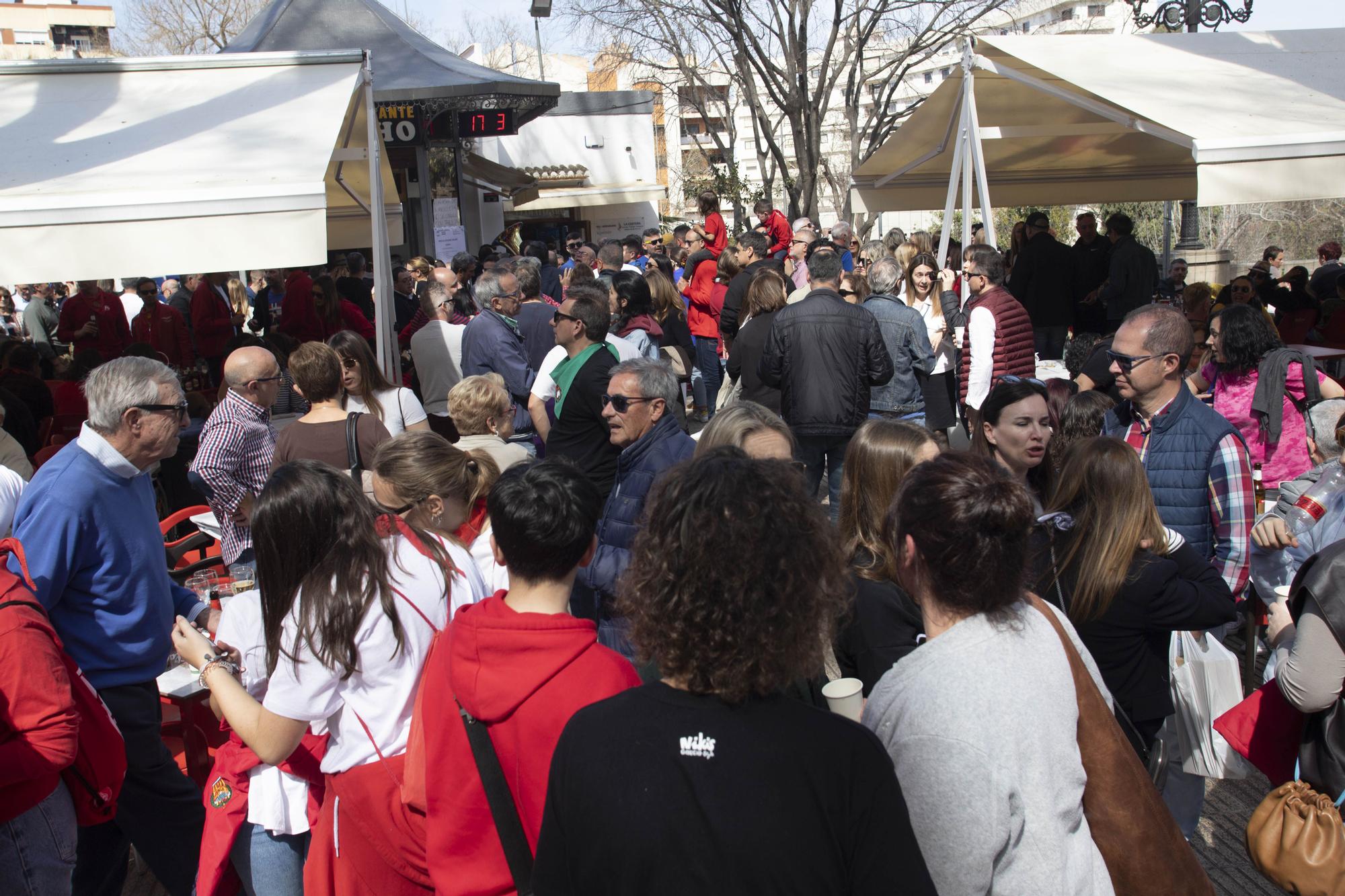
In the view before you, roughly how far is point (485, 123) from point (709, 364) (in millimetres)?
8461

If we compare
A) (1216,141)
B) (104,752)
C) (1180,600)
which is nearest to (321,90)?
(104,752)

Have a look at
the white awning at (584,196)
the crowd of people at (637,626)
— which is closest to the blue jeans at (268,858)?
the crowd of people at (637,626)

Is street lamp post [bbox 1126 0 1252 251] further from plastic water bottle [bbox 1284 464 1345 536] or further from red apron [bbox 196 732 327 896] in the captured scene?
red apron [bbox 196 732 327 896]

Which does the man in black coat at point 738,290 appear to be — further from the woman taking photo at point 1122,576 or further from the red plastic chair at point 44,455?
the woman taking photo at point 1122,576

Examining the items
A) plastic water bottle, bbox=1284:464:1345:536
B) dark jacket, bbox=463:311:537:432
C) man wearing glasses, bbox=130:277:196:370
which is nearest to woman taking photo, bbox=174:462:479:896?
plastic water bottle, bbox=1284:464:1345:536

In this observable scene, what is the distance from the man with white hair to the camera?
2.95 meters

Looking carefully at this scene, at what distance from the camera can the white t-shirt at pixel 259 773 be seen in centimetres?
261

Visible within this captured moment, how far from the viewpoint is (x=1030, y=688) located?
179 cm

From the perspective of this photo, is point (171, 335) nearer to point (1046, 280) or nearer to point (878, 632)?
point (1046, 280)

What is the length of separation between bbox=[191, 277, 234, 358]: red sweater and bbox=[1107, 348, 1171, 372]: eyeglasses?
860cm

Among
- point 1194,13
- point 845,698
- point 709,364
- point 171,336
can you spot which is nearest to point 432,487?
point 845,698

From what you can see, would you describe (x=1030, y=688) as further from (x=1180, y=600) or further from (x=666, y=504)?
(x=1180, y=600)

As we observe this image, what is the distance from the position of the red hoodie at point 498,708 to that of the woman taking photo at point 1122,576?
4.46 feet

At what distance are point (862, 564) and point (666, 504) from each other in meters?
1.27
